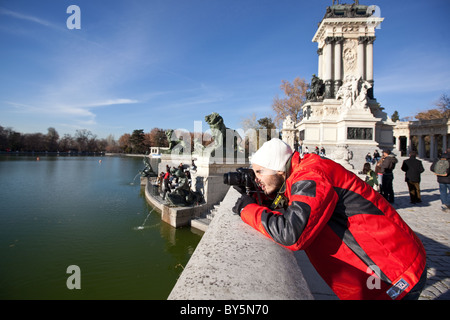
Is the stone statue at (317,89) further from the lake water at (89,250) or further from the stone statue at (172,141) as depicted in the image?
the lake water at (89,250)

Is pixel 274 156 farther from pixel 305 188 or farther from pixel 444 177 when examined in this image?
pixel 444 177

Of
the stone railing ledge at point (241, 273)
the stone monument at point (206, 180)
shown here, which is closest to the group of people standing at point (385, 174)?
the stone monument at point (206, 180)

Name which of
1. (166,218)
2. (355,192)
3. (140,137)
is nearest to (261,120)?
(166,218)

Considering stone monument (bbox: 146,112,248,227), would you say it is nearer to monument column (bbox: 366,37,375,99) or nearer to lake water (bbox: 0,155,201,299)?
lake water (bbox: 0,155,201,299)

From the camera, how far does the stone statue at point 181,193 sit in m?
8.98

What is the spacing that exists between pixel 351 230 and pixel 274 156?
2.17 ft

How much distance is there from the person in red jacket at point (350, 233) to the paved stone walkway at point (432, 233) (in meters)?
1.93

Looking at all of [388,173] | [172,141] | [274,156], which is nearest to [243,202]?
[274,156]

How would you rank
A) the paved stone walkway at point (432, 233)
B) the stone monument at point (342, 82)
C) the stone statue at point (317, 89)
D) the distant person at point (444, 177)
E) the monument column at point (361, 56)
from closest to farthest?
the paved stone walkway at point (432, 233)
the distant person at point (444, 177)
the stone monument at point (342, 82)
the monument column at point (361, 56)
the stone statue at point (317, 89)

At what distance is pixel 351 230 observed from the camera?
1385 millimetres

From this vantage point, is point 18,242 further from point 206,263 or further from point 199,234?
point 206,263

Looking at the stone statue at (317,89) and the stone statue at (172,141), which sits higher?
the stone statue at (317,89)

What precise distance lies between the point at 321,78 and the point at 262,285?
31.8 metres
